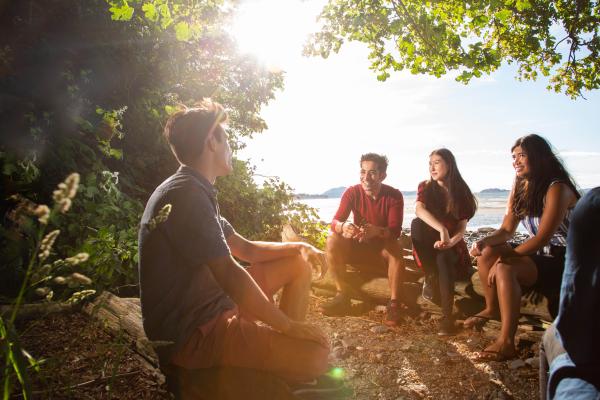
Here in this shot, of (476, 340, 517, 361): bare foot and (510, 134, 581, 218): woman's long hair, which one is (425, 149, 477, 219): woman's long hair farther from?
(476, 340, 517, 361): bare foot

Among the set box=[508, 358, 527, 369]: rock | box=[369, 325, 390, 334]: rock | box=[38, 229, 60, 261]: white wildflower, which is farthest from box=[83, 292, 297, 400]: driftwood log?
box=[369, 325, 390, 334]: rock

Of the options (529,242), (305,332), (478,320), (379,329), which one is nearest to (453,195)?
(529,242)

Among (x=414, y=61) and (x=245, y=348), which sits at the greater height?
(x=414, y=61)

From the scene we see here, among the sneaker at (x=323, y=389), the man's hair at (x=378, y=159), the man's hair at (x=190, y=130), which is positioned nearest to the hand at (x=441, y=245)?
the man's hair at (x=378, y=159)

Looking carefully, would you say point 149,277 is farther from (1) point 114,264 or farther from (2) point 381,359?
(2) point 381,359

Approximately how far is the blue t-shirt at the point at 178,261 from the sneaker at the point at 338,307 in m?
3.19

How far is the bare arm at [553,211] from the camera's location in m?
3.43

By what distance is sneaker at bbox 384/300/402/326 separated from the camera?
452 cm

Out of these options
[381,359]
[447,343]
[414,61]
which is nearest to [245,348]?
[381,359]

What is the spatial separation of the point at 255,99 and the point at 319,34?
5.71 ft

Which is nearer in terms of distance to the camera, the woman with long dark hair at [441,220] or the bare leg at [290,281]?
the bare leg at [290,281]

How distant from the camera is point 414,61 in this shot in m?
6.47

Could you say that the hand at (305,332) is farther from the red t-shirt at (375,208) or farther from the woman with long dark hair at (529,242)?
the red t-shirt at (375,208)

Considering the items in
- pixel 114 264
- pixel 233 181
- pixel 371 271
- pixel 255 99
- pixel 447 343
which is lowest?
pixel 447 343
